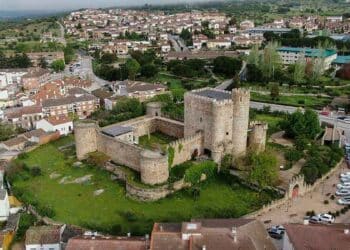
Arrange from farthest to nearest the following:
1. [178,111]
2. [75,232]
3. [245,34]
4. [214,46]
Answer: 1. [245,34]
2. [214,46]
3. [178,111]
4. [75,232]

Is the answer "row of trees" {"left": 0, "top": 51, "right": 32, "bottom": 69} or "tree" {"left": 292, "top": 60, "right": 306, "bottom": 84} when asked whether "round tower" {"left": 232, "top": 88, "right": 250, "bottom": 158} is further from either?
"row of trees" {"left": 0, "top": 51, "right": 32, "bottom": 69}

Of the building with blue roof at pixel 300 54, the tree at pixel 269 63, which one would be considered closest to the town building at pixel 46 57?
the tree at pixel 269 63

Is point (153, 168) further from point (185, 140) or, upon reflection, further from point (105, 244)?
point (105, 244)

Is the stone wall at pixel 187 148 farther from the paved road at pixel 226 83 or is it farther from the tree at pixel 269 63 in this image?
the tree at pixel 269 63

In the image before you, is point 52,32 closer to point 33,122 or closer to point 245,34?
point 245,34

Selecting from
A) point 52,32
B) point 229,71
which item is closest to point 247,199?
point 229,71

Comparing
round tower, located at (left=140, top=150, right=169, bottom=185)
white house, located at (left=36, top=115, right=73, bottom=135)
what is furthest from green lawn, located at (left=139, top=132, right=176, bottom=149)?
white house, located at (left=36, top=115, right=73, bottom=135)

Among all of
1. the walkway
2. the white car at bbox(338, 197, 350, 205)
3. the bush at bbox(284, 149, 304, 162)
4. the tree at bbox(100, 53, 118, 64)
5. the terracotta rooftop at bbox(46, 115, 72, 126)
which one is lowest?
the walkway
